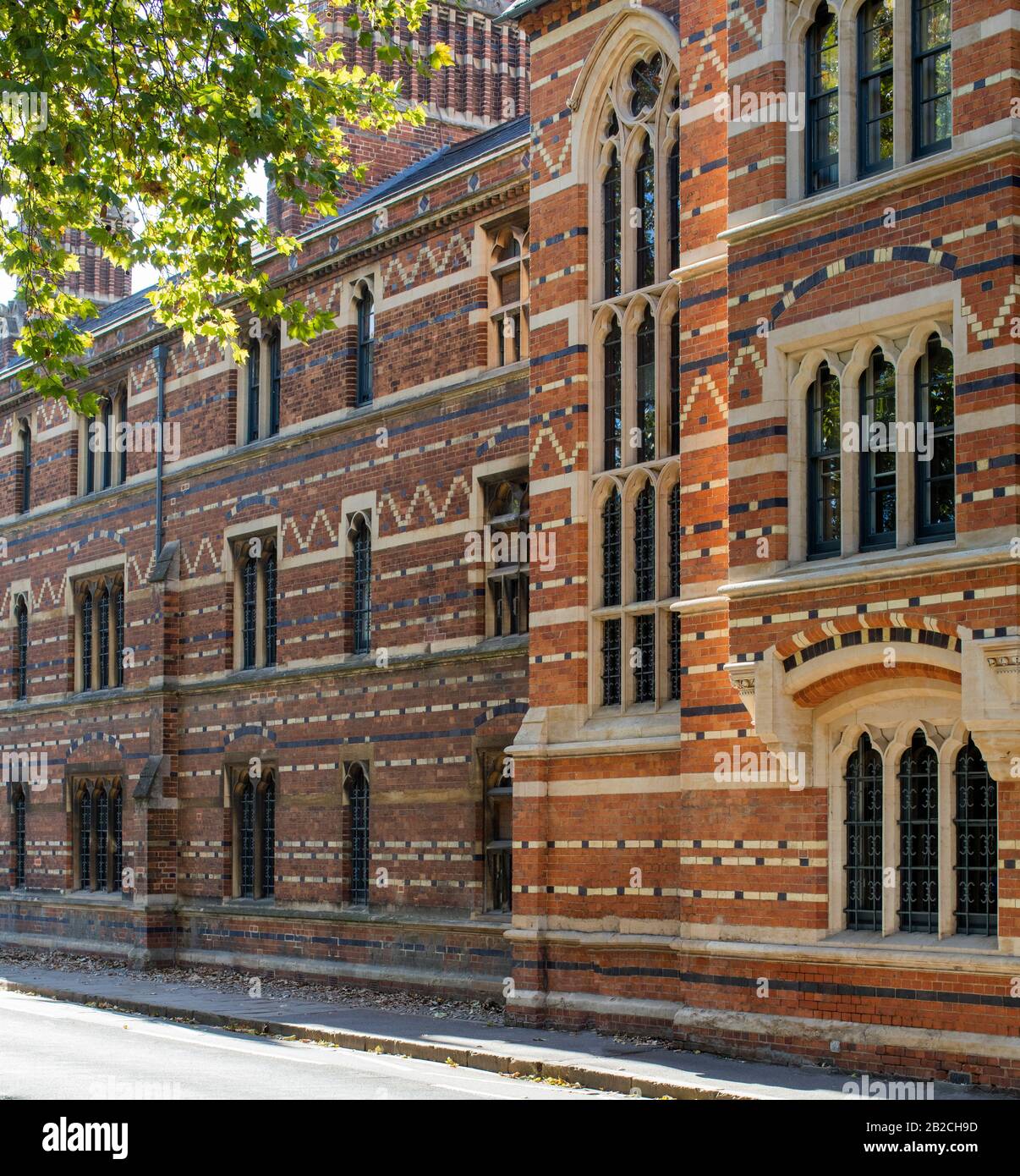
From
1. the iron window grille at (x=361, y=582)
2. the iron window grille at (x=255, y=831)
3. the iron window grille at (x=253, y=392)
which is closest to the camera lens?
the iron window grille at (x=361, y=582)

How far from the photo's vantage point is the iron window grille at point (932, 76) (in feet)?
50.6

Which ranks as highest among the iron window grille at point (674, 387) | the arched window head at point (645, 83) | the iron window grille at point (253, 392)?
the arched window head at point (645, 83)

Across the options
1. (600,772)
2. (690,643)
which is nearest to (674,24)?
(690,643)

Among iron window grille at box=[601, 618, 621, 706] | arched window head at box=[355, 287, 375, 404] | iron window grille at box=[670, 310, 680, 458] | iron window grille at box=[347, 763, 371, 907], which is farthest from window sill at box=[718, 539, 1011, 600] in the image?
arched window head at box=[355, 287, 375, 404]

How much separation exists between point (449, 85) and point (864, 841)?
2234cm

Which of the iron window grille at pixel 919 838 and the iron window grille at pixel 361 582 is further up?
the iron window grille at pixel 361 582

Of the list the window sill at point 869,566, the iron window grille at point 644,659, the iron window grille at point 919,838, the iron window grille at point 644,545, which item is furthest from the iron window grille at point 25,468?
the iron window grille at point 919,838

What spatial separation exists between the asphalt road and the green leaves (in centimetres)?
632

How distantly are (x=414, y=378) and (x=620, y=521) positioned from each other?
5976 millimetres

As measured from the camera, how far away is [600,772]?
62.3 feet

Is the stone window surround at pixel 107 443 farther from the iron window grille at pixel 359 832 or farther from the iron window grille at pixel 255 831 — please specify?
the iron window grille at pixel 359 832

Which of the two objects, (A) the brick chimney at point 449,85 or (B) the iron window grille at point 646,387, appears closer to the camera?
(B) the iron window grille at point 646,387

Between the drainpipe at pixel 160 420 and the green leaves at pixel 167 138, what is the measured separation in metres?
11.6

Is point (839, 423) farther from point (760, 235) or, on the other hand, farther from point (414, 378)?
point (414, 378)
